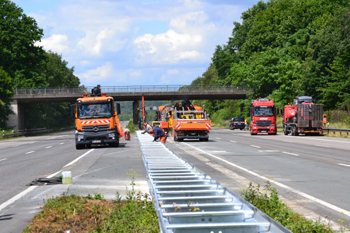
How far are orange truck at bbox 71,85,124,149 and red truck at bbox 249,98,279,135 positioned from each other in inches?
795

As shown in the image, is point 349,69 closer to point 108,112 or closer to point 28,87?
point 108,112

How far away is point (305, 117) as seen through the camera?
37.9 meters

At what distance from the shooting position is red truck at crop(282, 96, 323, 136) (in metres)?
37.5

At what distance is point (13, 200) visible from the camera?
30.5 feet

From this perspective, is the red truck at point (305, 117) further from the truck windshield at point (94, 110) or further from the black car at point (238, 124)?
the black car at point (238, 124)

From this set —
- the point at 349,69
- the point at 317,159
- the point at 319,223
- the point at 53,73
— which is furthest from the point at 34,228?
the point at 53,73

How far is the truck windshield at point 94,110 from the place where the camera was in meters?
25.2

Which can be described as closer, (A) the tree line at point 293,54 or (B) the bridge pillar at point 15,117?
(A) the tree line at point 293,54

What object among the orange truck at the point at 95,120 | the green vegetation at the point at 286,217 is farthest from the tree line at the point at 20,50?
the green vegetation at the point at 286,217

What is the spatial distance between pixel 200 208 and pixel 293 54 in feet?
223

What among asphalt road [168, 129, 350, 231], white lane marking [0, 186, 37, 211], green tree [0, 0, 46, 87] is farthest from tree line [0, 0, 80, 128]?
white lane marking [0, 186, 37, 211]

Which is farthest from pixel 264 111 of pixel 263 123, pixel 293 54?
pixel 293 54

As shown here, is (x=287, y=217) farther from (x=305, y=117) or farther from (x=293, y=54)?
(x=293, y=54)

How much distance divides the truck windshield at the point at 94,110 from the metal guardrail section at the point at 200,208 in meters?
16.4
